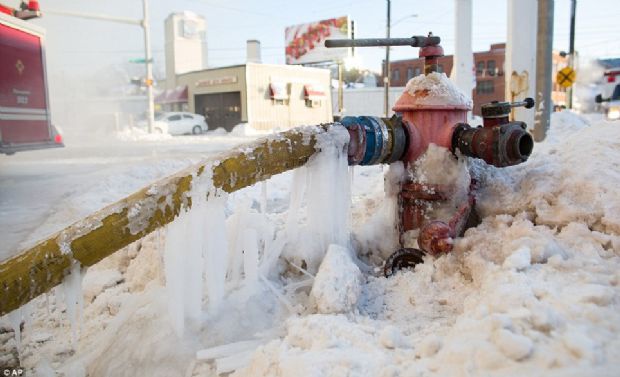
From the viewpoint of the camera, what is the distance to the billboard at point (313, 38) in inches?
1320

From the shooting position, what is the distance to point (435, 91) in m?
2.85

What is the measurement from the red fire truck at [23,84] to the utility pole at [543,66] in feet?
29.1

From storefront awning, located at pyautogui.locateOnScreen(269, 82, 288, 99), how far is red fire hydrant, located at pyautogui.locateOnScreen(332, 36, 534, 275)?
25978 mm

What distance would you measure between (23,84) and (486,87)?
1692 inches

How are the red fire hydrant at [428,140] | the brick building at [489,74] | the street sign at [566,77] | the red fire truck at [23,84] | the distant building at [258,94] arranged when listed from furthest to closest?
the brick building at [489,74]
the distant building at [258,94]
the street sign at [566,77]
the red fire truck at [23,84]
the red fire hydrant at [428,140]

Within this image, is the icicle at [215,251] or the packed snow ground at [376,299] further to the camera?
the icicle at [215,251]

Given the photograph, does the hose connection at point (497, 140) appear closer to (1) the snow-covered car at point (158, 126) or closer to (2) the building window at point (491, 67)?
(1) the snow-covered car at point (158, 126)

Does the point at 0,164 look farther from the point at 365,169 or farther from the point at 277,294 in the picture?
the point at 277,294

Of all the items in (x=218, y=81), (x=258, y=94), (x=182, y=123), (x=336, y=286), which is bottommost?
(x=336, y=286)

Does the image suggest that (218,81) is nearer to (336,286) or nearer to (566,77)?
(566,77)

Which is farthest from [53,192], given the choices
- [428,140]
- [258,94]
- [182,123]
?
[258,94]

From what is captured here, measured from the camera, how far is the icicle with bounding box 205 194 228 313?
7.35ft

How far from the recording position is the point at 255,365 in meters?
1.72

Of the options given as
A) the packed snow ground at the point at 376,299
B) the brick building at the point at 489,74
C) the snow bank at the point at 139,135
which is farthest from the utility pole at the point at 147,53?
the brick building at the point at 489,74
